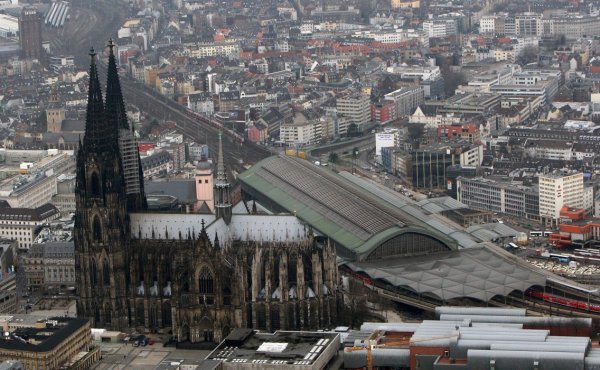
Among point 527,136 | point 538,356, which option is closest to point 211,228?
point 538,356

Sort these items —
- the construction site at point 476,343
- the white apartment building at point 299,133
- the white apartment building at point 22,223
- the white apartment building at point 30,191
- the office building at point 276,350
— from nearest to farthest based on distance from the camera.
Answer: the construction site at point 476,343 → the office building at point 276,350 → the white apartment building at point 22,223 → the white apartment building at point 30,191 → the white apartment building at point 299,133

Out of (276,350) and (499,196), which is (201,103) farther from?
(276,350)

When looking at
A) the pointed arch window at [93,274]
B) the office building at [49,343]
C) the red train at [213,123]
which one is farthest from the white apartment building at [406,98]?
the office building at [49,343]

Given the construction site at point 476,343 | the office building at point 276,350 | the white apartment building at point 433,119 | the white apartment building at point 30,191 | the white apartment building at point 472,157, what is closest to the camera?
the construction site at point 476,343

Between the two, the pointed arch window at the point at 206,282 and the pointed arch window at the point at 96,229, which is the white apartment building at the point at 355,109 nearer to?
the pointed arch window at the point at 96,229

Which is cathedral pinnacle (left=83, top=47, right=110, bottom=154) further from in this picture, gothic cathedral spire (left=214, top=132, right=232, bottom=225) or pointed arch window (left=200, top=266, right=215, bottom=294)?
pointed arch window (left=200, top=266, right=215, bottom=294)

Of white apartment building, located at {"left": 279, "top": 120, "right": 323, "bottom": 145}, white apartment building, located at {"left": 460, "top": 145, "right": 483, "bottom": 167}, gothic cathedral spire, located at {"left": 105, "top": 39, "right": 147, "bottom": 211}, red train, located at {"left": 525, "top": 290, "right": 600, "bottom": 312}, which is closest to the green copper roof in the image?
red train, located at {"left": 525, "top": 290, "right": 600, "bottom": 312}

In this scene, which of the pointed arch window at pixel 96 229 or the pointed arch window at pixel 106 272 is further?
the pointed arch window at pixel 106 272

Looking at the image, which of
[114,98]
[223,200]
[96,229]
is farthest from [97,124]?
[223,200]

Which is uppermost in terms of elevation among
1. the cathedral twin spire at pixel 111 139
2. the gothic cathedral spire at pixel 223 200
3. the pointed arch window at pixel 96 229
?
the cathedral twin spire at pixel 111 139
